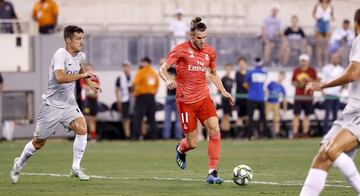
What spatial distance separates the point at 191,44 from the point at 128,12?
1977 centimetres

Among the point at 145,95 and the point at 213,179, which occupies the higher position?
the point at 213,179

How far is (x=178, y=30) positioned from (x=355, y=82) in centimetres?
2020

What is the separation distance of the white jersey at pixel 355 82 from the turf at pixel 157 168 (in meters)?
2.52

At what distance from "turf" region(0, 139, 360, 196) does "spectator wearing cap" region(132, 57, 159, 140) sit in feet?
3.69

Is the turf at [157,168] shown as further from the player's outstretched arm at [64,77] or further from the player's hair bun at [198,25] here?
the player's hair bun at [198,25]

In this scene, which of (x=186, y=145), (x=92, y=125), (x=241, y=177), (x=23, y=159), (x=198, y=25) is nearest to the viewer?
(x=241, y=177)

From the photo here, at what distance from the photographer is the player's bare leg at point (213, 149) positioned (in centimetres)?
1581

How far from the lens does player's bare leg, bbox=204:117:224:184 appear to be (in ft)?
51.9

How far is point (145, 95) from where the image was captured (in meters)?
30.2

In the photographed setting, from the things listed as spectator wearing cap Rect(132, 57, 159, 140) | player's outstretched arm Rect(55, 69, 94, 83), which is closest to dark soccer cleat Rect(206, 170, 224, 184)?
player's outstretched arm Rect(55, 69, 94, 83)

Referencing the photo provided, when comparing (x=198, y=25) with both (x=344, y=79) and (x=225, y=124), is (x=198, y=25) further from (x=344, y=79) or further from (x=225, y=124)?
(x=225, y=124)

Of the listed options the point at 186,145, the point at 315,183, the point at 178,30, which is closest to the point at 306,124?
the point at 178,30

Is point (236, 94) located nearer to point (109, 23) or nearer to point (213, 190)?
point (109, 23)

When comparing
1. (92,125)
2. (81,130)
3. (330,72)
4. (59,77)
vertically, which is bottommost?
(92,125)
